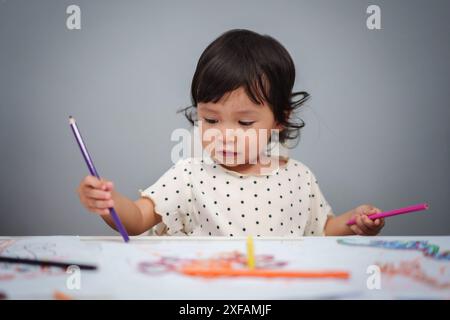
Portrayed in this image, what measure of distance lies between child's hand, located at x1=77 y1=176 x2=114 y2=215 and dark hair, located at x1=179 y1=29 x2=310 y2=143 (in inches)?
12.0

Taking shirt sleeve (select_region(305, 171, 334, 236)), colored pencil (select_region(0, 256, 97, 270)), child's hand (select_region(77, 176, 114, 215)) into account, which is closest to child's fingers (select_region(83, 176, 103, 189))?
child's hand (select_region(77, 176, 114, 215))

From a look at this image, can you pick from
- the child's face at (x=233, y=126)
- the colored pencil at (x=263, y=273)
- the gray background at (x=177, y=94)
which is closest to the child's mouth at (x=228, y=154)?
the child's face at (x=233, y=126)

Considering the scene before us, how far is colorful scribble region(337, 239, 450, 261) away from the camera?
626 mm

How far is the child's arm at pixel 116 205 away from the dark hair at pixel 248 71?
23 cm

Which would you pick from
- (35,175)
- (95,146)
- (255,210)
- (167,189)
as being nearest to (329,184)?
(255,210)

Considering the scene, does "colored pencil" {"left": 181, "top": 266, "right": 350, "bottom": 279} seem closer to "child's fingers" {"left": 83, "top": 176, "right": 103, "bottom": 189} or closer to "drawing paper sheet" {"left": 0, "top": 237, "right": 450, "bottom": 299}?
"drawing paper sheet" {"left": 0, "top": 237, "right": 450, "bottom": 299}

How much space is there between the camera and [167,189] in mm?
928

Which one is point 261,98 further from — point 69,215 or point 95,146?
point 69,215

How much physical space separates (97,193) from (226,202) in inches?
13.8

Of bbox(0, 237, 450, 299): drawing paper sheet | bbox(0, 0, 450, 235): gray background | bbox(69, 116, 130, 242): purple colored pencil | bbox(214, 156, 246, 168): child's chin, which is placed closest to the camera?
bbox(0, 237, 450, 299): drawing paper sheet

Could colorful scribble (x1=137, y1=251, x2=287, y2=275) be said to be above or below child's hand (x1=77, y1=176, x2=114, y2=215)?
below

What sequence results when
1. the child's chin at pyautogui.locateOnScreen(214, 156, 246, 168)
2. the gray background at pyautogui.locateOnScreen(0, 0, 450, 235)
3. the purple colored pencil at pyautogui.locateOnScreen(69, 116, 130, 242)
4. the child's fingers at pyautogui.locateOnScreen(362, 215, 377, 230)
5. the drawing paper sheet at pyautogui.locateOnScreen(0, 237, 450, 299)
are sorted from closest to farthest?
the drawing paper sheet at pyautogui.locateOnScreen(0, 237, 450, 299) → the purple colored pencil at pyautogui.locateOnScreen(69, 116, 130, 242) → the child's fingers at pyautogui.locateOnScreen(362, 215, 377, 230) → the child's chin at pyautogui.locateOnScreen(214, 156, 246, 168) → the gray background at pyautogui.locateOnScreen(0, 0, 450, 235)

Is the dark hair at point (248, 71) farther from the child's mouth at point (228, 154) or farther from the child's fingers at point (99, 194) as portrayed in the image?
the child's fingers at point (99, 194)

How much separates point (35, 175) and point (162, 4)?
0.46m
